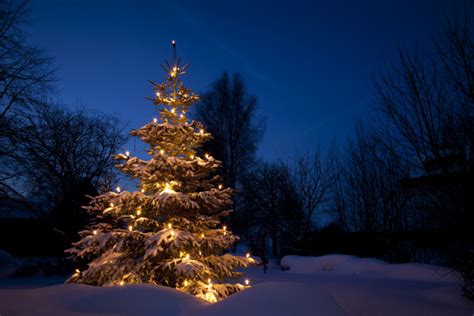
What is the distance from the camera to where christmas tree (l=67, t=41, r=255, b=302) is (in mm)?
4281

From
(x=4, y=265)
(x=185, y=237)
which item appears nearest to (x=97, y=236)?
(x=185, y=237)

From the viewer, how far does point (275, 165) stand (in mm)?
18109

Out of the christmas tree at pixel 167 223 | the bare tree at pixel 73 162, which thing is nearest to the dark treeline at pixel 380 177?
the christmas tree at pixel 167 223

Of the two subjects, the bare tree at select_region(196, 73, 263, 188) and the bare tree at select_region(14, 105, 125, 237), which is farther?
the bare tree at select_region(196, 73, 263, 188)

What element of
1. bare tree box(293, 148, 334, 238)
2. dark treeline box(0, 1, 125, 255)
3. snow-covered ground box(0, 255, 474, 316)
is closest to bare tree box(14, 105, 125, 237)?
dark treeline box(0, 1, 125, 255)

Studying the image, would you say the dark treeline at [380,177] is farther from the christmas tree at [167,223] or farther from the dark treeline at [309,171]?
the christmas tree at [167,223]

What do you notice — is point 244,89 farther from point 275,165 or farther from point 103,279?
point 103,279

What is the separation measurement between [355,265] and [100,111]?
1593 cm

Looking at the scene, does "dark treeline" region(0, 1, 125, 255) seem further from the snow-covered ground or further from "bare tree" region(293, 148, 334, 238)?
"bare tree" region(293, 148, 334, 238)

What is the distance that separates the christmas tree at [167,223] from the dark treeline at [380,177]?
12.9 feet

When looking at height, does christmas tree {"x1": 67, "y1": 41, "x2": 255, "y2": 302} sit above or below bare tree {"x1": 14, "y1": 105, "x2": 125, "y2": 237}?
below

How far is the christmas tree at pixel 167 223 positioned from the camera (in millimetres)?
4281

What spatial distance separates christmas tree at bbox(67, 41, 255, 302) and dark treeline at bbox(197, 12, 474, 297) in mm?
3920

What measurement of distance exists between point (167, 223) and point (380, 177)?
11.4 meters
